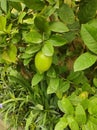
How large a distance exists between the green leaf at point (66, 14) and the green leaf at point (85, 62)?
0.14 metres

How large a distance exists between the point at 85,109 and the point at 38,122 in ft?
2.22

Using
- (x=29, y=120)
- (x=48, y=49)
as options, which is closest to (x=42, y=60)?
(x=48, y=49)

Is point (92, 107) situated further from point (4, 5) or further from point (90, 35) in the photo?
point (4, 5)

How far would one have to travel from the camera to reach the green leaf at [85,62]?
2.68 ft

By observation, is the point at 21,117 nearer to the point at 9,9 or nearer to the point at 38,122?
the point at 38,122

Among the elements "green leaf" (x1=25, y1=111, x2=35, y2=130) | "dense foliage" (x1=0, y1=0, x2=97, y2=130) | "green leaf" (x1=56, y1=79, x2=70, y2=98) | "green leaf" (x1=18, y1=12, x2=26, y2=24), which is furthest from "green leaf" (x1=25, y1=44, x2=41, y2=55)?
"green leaf" (x1=25, y1=111, x2=35, y2=130)

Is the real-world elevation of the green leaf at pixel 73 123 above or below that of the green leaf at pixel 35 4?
below

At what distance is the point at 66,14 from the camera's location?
89 centimetres

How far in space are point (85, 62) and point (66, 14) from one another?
179mm

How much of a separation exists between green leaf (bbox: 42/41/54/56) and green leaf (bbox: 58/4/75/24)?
0.35ft

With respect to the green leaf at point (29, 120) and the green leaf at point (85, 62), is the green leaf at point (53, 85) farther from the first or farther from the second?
the green leaf at point (29, 120)

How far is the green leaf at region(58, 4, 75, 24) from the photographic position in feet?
2.89

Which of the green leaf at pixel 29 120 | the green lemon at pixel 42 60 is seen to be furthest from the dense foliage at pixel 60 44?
the green leaf at pixel 29 120

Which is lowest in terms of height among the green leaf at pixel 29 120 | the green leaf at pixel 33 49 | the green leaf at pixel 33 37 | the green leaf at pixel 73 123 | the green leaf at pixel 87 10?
the green leaf at pixel 29 120
